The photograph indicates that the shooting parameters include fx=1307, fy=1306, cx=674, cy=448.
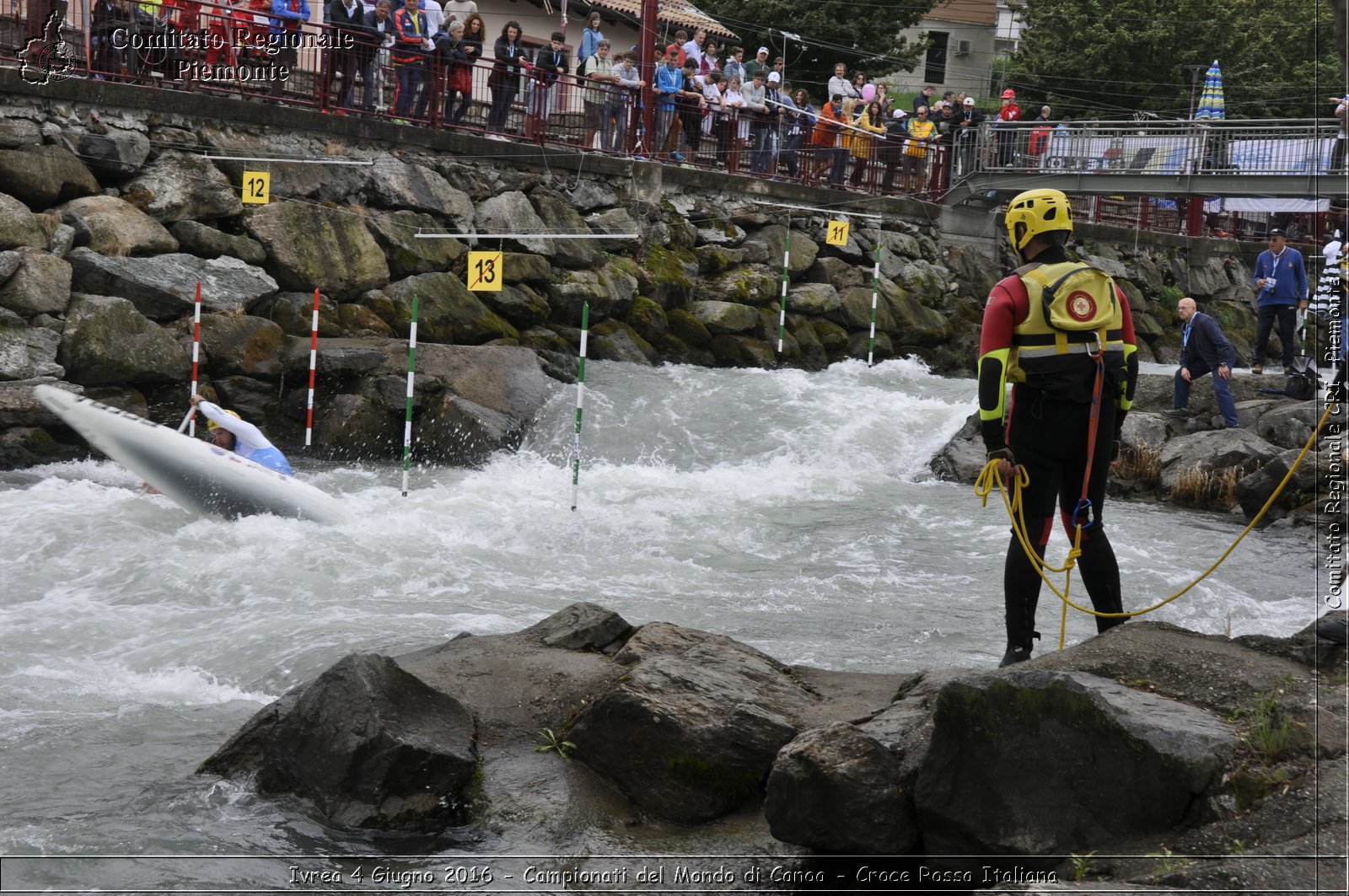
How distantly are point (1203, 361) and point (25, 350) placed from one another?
11889mm

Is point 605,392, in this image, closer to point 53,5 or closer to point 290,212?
point 290,212

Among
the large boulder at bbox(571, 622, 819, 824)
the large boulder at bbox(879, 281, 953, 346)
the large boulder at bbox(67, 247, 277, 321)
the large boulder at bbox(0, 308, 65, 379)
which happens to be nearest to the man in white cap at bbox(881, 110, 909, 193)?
the large boulder at bbox(879, 281, 953, 346)

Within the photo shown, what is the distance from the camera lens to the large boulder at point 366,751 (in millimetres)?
4559

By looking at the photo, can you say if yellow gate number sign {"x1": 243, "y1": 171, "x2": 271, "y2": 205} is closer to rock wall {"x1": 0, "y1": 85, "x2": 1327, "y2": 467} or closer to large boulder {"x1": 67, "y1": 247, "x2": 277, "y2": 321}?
rock wall {"x1": 0, "y1": 85, "x2": 1327, "y2": 467}

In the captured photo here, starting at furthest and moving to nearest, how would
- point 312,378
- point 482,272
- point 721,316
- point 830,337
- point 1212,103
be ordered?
point 1212,103 → point 830,337 → point 721,316 → point 482,272 → point 312,378

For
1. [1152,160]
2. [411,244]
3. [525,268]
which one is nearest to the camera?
[411,244]

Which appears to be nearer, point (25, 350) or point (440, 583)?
point (440, 583)

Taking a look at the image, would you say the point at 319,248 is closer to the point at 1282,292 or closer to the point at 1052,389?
the point at 1052,389

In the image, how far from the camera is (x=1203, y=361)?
14.2 m

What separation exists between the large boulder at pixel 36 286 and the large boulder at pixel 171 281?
383 mm

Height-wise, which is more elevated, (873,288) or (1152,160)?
(1152,160)

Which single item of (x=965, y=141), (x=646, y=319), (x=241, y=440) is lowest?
(x=241, y=440)

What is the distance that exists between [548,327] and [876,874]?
13.1m

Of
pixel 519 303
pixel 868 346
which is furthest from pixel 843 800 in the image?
pixel 868 346
